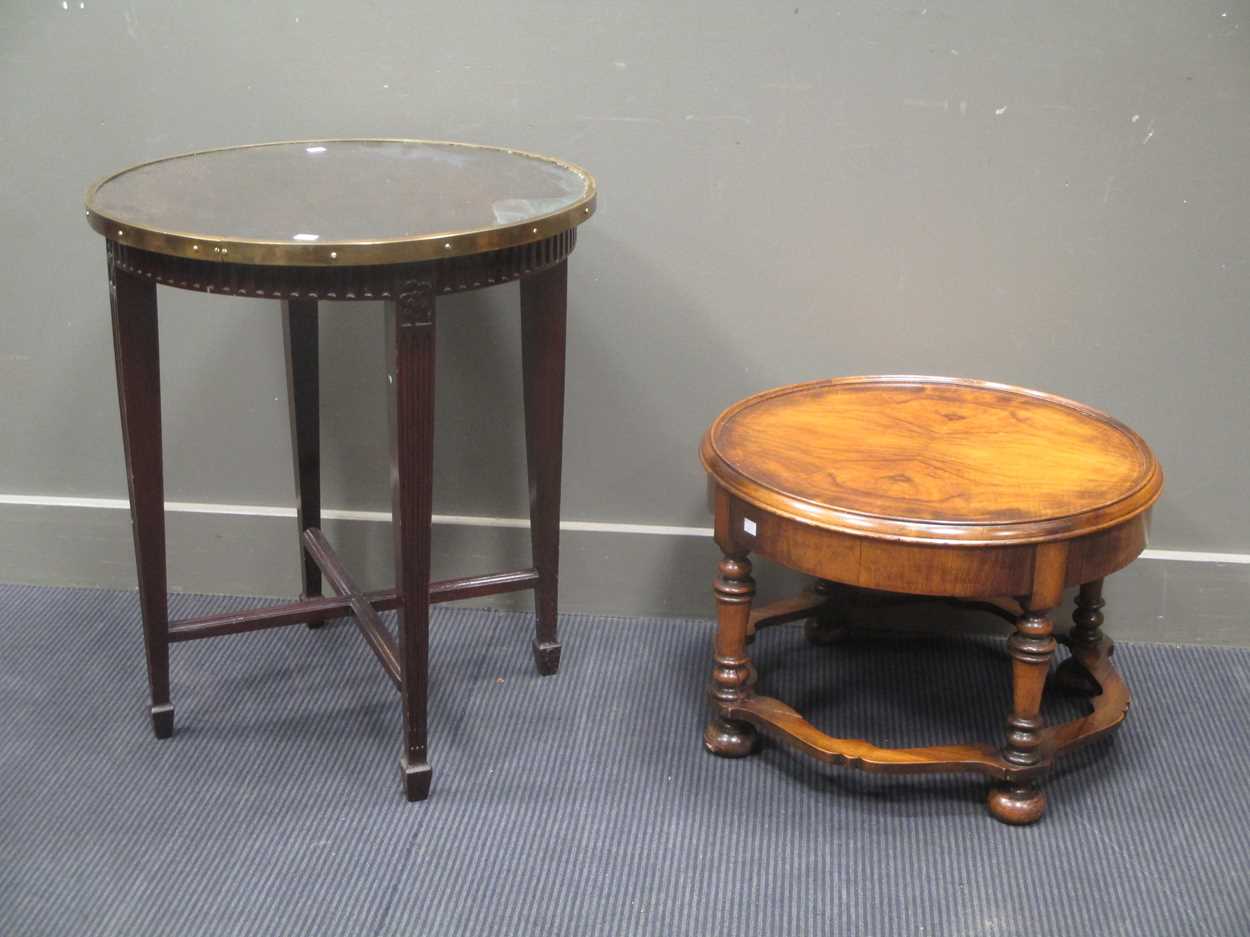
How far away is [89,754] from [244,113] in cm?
114

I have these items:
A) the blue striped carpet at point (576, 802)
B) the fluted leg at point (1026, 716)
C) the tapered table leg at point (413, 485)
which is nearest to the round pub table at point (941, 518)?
the fluted leg at point (1026, 716)

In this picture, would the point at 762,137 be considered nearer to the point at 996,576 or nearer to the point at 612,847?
the point at 996,576

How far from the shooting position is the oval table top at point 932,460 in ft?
6.38

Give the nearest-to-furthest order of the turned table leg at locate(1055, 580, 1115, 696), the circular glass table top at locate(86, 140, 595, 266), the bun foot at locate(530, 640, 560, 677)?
the circular glass table top at locate(86, 140, 595, 266)
the turned table leg at locate(1055, 580, 1115, 696)
the bun foot at locate(530, 640, 560, 677)

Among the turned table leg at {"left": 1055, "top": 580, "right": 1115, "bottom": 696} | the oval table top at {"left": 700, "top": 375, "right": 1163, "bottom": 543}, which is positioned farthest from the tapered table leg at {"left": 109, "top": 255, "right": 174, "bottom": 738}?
the turned table leg at {"left": 1055, "top": 580, "right": 1115, "bottom": 696}

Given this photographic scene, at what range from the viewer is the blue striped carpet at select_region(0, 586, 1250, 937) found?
195cm

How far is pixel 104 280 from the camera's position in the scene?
266cm

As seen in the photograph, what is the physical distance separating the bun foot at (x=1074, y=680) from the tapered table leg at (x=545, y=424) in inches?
35.5

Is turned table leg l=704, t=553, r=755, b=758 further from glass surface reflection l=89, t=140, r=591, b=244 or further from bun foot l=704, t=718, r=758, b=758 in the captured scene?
glass surface reflection l=89, t=140, r=591, b=244

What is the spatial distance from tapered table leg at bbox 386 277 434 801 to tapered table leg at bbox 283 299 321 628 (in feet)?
1.60

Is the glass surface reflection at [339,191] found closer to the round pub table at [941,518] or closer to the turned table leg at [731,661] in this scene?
the round pub table at [941,518]

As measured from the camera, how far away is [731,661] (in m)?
2.22

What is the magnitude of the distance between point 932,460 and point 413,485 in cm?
78

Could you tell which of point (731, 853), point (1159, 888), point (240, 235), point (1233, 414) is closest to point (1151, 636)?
point (1233, 414)
